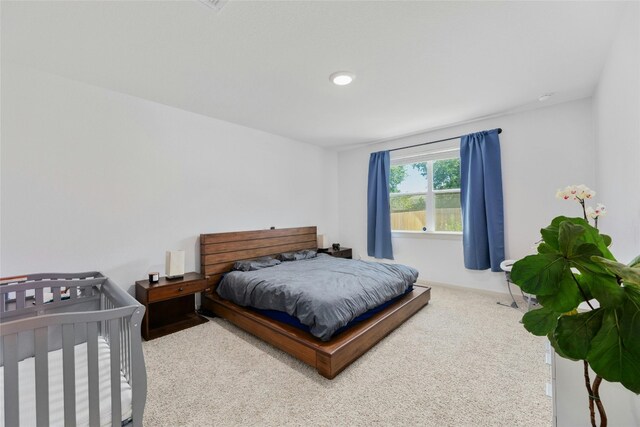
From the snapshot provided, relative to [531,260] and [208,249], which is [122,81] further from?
[531,260]

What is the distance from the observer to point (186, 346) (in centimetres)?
249

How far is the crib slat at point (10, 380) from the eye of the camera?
0.96 metres

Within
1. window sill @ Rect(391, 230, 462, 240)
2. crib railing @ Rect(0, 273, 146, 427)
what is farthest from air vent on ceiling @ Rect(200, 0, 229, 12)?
window sill @ Rect(391, 230, 462, 240)

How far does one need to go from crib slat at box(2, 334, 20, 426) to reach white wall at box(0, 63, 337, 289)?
1886mm

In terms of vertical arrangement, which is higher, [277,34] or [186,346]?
[277,34]

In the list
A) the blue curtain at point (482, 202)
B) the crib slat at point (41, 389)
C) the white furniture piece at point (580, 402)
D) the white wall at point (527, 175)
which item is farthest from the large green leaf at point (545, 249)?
the white wall at point (527, 175)

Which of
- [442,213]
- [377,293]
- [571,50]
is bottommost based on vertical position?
[377,293]

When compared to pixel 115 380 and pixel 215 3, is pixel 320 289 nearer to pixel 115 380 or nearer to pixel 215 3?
pixel 115 380

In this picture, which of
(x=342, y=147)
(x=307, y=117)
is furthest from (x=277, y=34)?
(x=342, y=147)

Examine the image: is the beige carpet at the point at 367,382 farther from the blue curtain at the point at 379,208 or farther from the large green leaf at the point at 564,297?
the blue curtain at the point at 379,208

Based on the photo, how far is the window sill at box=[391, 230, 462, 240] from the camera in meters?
4.13

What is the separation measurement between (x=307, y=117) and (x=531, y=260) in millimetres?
3247

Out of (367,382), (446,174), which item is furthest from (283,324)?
(446,174)

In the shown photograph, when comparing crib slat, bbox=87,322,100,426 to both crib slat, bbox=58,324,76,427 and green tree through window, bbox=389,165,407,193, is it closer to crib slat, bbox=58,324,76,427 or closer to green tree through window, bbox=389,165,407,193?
crib slat, bbox=58,324,76,427
